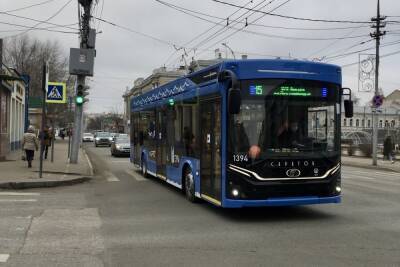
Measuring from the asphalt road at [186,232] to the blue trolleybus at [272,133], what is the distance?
1.94 feet

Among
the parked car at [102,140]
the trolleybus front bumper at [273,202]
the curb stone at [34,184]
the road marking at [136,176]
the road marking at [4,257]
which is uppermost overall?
the parked car at [102,140]

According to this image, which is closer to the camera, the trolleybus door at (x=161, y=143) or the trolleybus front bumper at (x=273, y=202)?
the trolleybus front bumper at (x=273, y=202)

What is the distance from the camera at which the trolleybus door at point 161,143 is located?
14.7 meters

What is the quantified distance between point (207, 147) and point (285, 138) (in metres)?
1.71

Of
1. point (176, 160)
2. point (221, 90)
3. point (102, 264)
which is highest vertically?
point (221, 90)

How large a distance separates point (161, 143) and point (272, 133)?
6.12 metres

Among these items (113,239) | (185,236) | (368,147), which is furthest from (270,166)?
(368,147)

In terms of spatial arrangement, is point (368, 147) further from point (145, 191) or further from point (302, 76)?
point (302, 76)

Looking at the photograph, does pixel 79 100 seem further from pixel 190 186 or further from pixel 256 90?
pixel 256 90

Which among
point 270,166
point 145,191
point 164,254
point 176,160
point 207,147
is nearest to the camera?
point 164,254

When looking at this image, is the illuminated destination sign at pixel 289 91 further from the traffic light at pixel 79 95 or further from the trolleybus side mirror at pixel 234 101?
the traffic light at pixel 79 95

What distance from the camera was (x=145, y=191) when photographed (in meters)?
14.3

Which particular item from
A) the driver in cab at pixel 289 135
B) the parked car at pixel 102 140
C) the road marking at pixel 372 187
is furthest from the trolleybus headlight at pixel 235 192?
the parked car at pixel 102 140

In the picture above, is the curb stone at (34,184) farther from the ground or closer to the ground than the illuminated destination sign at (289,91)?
closer to the ground
